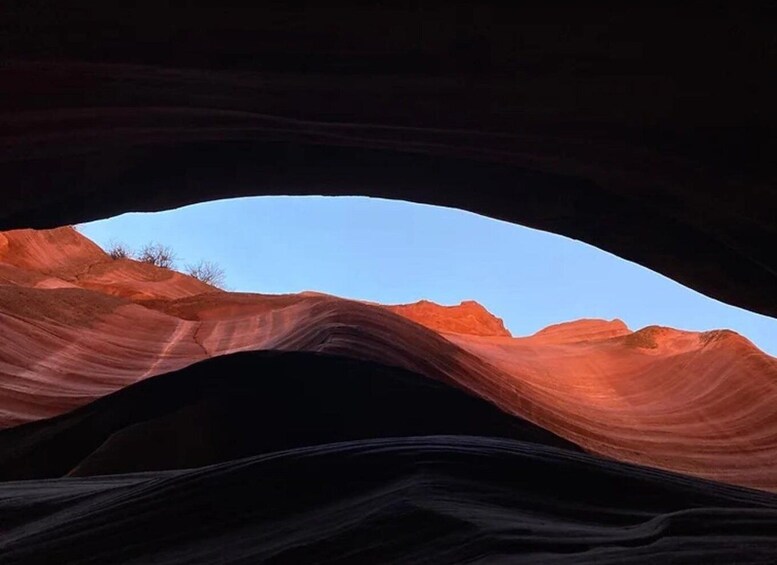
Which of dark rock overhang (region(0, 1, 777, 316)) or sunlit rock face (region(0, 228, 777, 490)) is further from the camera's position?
sunlit rock face (region(0, 228, 777, 490))

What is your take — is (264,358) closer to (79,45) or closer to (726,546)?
(79,45)

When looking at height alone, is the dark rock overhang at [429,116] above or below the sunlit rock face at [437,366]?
above

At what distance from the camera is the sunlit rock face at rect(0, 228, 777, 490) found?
114 inches

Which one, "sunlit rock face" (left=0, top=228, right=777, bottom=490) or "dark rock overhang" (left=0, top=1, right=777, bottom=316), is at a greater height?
"dark rock overhang" (left=0, top=1, right=777, bottom=316)

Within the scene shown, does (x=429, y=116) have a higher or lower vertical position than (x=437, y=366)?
higher

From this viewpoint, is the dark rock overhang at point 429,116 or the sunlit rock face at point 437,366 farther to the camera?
the sunlit rock face at point 437,366

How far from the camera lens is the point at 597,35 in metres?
1.40

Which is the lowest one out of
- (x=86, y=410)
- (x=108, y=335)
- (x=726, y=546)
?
(x=726, y=546)

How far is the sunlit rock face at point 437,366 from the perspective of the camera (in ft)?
9.49

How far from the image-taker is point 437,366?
301 cm

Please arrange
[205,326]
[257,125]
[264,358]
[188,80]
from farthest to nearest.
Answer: [205,326], [264,358], [257,125], [188,80]

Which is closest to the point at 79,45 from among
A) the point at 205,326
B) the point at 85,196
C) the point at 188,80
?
the point at 188,80

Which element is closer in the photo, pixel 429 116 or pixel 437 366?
pixel 429 116

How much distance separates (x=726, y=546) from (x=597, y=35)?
34.9 inches
